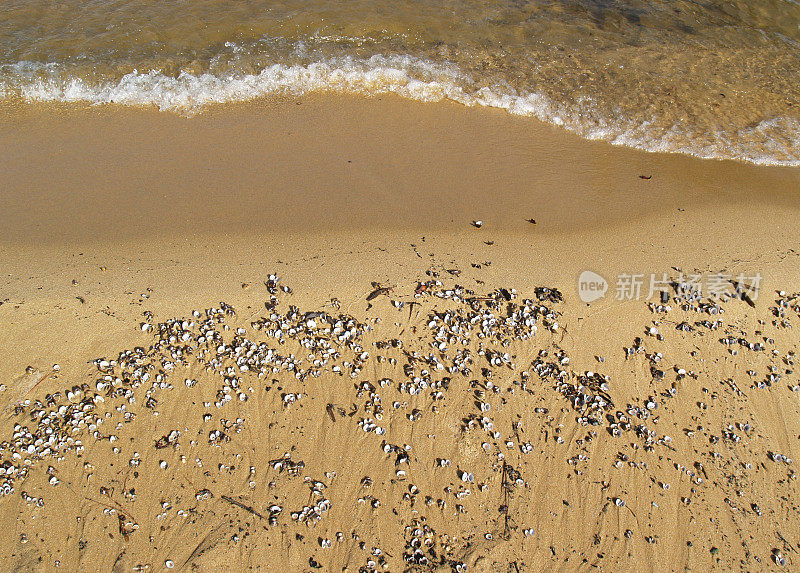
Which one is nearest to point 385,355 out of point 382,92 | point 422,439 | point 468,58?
point 422,439

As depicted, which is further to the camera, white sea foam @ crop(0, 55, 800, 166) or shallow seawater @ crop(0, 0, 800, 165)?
shallow seawater @ crop(0, 0, 800, 165)

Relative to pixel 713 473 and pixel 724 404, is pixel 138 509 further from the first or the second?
pixel 724 404

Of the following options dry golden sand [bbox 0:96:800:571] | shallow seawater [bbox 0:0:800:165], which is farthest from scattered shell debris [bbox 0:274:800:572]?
shallow seawater [bbox 0:0:800:165]

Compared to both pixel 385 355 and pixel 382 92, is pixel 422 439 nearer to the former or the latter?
pixel 385 355

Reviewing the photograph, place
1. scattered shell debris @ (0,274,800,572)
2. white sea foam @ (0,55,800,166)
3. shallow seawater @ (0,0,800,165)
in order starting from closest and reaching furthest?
scattered shell debris @ (0,274,800,572), white sea foam @ (0,55,800,166), shallow seawater @ (0,0,800,165)

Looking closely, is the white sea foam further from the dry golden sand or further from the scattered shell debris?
the scattered shell debris

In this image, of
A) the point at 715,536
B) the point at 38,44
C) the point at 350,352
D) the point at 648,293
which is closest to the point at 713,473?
the point at 715,536
